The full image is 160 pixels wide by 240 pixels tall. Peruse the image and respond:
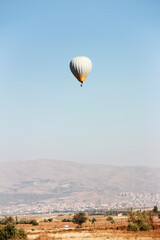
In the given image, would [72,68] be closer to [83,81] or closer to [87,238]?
[83,81]

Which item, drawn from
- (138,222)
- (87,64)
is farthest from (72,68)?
(138,222)

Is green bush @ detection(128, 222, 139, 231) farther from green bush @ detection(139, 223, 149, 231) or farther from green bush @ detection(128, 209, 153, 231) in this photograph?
green bush @ detection(139, 223, 149, 231)

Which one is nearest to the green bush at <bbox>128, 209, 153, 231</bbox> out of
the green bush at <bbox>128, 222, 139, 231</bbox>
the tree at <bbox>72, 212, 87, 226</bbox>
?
the green bush at <bbox>128, 222, 139, 231</bbox>

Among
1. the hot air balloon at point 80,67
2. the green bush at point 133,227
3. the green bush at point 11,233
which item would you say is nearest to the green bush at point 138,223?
the green bush at point 133,227

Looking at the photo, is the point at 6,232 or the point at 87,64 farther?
the point at 87,64

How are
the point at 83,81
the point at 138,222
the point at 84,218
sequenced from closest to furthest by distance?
1. the point at 138,222
2. the point at 83,81
3. the point at 84,218

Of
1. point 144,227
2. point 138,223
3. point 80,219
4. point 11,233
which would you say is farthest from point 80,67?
point 80,219

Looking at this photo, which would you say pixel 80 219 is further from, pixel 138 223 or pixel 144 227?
pixel 144 227

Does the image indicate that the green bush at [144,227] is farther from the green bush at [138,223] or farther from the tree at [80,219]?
the tree at [80,219]
